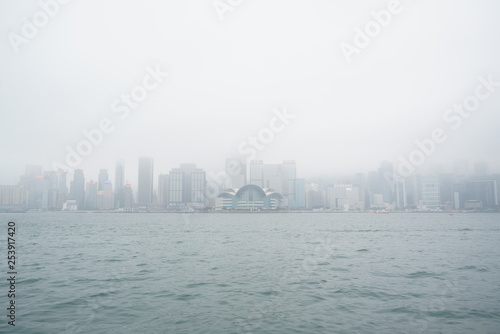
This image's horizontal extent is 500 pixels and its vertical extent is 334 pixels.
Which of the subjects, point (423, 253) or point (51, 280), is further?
point (423, 253)

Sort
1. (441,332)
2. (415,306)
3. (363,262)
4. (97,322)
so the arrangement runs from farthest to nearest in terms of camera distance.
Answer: (363,262) < (415,306) < (97,322) < (441,332)

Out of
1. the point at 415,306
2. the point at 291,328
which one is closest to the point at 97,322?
the point at 291,328

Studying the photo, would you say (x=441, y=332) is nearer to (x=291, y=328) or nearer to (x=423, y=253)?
(x=291, y=328)

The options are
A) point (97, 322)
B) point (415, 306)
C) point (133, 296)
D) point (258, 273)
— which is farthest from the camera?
point (258, 273)

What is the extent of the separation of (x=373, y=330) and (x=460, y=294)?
7.54m

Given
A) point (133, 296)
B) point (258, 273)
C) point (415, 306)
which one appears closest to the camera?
point (415, 306)

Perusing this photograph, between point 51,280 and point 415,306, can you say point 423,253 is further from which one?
point 51,280

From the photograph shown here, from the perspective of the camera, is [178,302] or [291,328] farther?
[178,302]

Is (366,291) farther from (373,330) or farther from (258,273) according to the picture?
(258,273)

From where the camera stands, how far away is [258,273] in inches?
826

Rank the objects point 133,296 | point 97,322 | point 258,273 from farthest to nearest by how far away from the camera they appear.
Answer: point 258,273
point 133,296
point 97,322

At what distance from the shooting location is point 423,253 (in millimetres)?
30484

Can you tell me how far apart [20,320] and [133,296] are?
14.6 ft

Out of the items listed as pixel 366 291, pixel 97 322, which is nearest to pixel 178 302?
pixel 97 322
